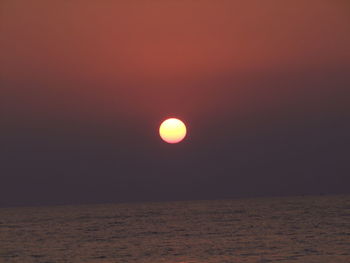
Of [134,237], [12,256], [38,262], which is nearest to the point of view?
[38,262]

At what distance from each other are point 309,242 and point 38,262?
20.4 meters

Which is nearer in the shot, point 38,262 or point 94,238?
point 38,262

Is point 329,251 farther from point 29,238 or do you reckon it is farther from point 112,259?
point 29,238

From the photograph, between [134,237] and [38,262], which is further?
[134,237]

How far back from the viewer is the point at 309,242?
51094 mm

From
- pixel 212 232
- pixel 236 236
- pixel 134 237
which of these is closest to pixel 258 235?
pixel 236 236

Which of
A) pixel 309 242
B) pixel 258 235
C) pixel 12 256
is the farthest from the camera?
pixel 258 235

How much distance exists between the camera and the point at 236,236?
59.7 metres

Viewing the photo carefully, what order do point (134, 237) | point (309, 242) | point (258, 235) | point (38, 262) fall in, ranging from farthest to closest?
point (134, 237) → point (258, 235) → point (309, 242) → point (38, 262)

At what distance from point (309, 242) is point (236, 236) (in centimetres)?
988

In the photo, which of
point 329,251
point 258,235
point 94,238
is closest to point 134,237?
point 94,238

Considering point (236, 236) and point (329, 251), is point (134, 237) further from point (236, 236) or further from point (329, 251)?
point (329, 251)

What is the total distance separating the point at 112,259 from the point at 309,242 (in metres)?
15.9

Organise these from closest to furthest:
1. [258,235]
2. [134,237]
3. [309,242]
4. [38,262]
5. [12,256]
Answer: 1. [38,262]
2. [12,256]
3. [309,242]
4. [258,235]
5. [134,237]
